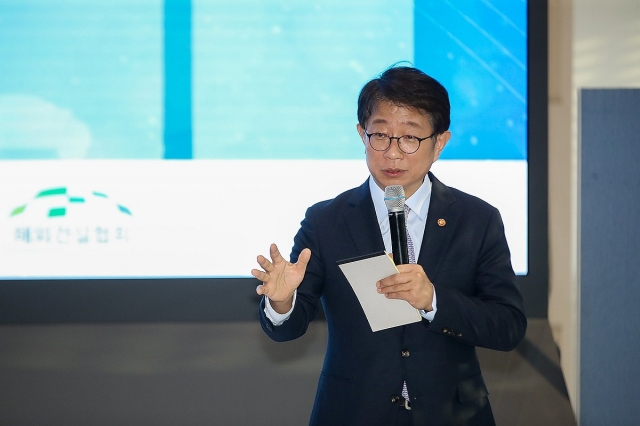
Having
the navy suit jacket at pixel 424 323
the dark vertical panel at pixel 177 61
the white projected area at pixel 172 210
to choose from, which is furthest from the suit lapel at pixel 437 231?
the dark vertical panel at pixel 177 61

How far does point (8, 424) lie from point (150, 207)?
4.71ft

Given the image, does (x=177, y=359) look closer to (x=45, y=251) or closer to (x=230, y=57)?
(x=45, y=251)

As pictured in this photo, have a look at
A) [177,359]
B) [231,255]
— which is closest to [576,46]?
[231,255]

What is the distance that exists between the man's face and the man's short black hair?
0.02m

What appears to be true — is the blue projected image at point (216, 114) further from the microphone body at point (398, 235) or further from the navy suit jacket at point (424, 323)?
the microphone body at point (398, 235)

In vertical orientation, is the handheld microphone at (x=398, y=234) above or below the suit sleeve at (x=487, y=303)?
above

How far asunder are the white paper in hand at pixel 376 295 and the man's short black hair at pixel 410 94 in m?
0.50

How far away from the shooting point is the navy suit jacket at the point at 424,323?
168 centimetres

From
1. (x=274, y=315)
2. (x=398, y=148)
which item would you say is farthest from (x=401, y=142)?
(x=274, y=315)

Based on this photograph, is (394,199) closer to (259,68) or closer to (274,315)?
(274,315)

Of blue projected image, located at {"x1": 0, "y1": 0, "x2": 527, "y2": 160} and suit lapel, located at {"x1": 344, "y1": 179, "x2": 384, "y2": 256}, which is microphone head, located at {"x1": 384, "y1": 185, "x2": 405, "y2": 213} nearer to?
suit lapel, located at {"x1": 344, "y1": 179, "x2": 384, "y2": 256}

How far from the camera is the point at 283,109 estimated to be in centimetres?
379

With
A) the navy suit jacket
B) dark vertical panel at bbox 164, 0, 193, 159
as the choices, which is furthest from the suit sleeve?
dark vertical panel at bbox 164, 0, 193, 159

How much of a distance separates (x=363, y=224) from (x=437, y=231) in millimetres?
197
